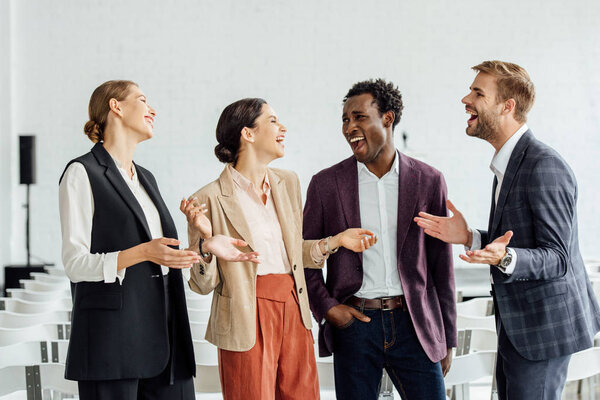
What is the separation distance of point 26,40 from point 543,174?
26.0 ft

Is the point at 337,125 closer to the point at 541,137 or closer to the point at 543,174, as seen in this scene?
the point at 541,137

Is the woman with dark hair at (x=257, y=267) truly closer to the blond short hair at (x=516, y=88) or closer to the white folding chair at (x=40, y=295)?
the blond short hair at (x=516, y=88)

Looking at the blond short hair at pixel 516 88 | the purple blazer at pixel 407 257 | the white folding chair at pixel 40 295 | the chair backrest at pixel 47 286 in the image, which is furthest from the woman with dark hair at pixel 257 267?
the chair backrest at pixel 47 286

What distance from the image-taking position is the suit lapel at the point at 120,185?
77.9 inches

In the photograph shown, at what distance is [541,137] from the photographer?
8.76 m

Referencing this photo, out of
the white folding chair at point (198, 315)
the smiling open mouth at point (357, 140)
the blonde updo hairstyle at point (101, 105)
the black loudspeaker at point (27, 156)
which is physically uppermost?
the black loudspeaker at point (27, 156)

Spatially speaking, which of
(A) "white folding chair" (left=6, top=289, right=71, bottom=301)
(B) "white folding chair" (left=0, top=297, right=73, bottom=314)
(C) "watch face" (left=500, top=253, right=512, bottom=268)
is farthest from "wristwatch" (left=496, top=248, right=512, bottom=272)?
(A) "white folding chair" (left=6, top=289, right=71, bottom=301)

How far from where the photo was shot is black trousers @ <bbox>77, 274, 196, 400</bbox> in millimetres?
1912

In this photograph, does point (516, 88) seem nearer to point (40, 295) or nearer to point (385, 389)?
point (385, 389)

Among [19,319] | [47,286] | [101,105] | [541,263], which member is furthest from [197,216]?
[47,286]

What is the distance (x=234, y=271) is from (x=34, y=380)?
0.86 metres

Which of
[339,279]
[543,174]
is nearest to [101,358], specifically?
[339,279]

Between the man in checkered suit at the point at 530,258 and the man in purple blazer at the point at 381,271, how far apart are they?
0.17 m

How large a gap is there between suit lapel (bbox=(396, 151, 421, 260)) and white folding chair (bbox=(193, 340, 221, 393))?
0.88 metres
